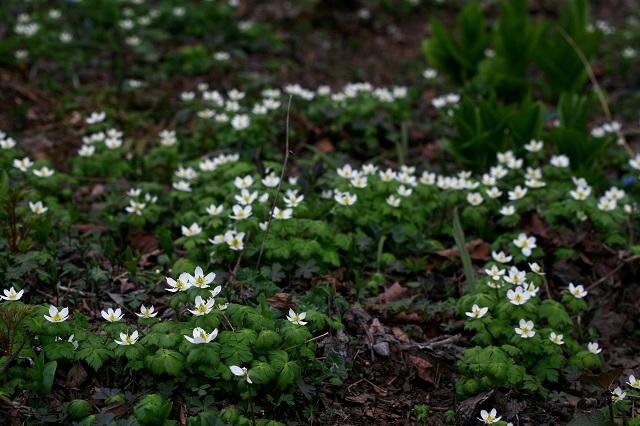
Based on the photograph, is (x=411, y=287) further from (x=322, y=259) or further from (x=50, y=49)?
(x=50, y=49)

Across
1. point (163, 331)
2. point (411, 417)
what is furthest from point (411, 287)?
point (163, 331)

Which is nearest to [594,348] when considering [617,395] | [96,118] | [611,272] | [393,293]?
[617,395]

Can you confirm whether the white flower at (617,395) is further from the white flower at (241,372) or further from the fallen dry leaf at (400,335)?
the white flower at (241,372)

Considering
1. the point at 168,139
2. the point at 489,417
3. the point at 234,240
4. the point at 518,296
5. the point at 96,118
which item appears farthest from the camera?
the point at 96,118

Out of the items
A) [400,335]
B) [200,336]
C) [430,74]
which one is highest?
[200,336]

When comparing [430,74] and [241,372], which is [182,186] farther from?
[430,74]

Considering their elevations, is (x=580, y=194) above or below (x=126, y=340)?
below

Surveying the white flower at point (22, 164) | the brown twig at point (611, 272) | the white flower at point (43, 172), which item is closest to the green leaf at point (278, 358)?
the brown twig at point (611, 272)
